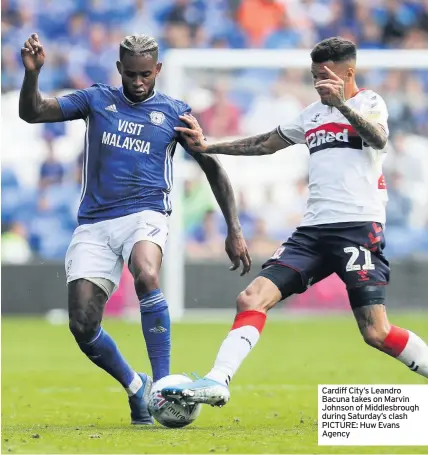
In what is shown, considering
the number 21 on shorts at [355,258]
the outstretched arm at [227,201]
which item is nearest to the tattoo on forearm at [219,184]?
the outstretched arm at [227,201]

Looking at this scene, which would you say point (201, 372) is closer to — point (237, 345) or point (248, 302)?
point (248, 302)

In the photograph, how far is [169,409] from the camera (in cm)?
689

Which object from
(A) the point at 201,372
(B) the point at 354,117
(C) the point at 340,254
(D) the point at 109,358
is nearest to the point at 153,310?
(D) the point at 109,358

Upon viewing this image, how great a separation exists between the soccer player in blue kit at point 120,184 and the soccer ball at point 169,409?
15.3 inches

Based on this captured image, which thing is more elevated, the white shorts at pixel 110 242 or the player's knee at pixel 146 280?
the white shorts at pixel 110 242

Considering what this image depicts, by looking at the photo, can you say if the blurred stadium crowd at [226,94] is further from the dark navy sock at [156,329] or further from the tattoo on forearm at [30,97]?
the dark navy sock at [156,329]

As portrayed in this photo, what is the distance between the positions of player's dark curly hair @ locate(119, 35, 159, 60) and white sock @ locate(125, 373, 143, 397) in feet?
6.98

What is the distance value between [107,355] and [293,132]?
1913 millimetres

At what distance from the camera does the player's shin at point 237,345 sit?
6781mm

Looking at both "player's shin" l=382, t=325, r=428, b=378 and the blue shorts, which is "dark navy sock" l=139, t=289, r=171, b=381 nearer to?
the blue shorts

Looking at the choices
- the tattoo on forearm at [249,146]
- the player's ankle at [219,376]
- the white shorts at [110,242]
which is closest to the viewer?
the player's ankle at [219,376]

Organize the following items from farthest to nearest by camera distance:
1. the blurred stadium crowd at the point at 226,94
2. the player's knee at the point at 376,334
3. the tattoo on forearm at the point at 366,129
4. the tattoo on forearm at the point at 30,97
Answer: the blurred stadium crowd at the point at 226,94
the tattoo on forearm at the point at 30,97
the player's knee at the point at 376,334
the tattoo on forearm at the point at 366,129

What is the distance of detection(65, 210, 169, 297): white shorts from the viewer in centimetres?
742

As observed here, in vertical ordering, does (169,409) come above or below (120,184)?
below
